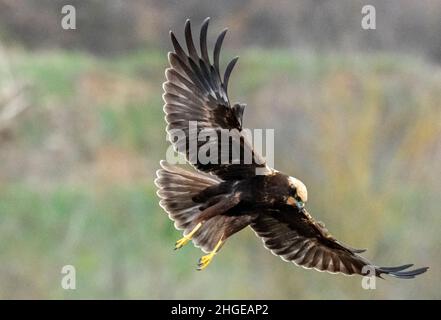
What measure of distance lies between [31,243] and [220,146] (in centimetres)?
1119

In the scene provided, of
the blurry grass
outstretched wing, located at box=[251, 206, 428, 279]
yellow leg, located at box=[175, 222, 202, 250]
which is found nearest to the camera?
yellow leg, located at box=[175, 222, 202, 250]

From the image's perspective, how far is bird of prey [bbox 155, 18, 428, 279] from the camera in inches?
324


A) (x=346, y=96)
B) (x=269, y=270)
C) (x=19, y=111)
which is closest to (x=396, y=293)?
(x=269, y=270)

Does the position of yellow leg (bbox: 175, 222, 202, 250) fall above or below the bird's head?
below

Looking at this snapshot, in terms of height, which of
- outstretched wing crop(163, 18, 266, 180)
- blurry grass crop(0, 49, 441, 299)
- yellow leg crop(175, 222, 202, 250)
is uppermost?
blurry grass crop(0, 49, 441, 299)

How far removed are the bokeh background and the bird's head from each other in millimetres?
8800

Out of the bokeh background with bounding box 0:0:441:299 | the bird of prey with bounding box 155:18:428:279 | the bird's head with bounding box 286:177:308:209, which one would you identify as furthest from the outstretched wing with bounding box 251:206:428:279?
the bokeh background with bounding box 0:0:441:299

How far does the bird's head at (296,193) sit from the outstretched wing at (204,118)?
27 centimetres

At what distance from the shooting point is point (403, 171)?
1892cm

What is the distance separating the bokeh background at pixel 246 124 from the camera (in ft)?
58.3

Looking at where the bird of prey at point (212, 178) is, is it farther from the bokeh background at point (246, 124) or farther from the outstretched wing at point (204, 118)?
the bokeh background at point (246, 124)

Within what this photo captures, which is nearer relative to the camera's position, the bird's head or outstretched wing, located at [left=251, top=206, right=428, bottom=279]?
the bird's head

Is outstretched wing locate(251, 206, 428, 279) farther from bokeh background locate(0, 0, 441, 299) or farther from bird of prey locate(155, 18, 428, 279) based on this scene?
bokeh background locate(0, 0, 441, 299)
